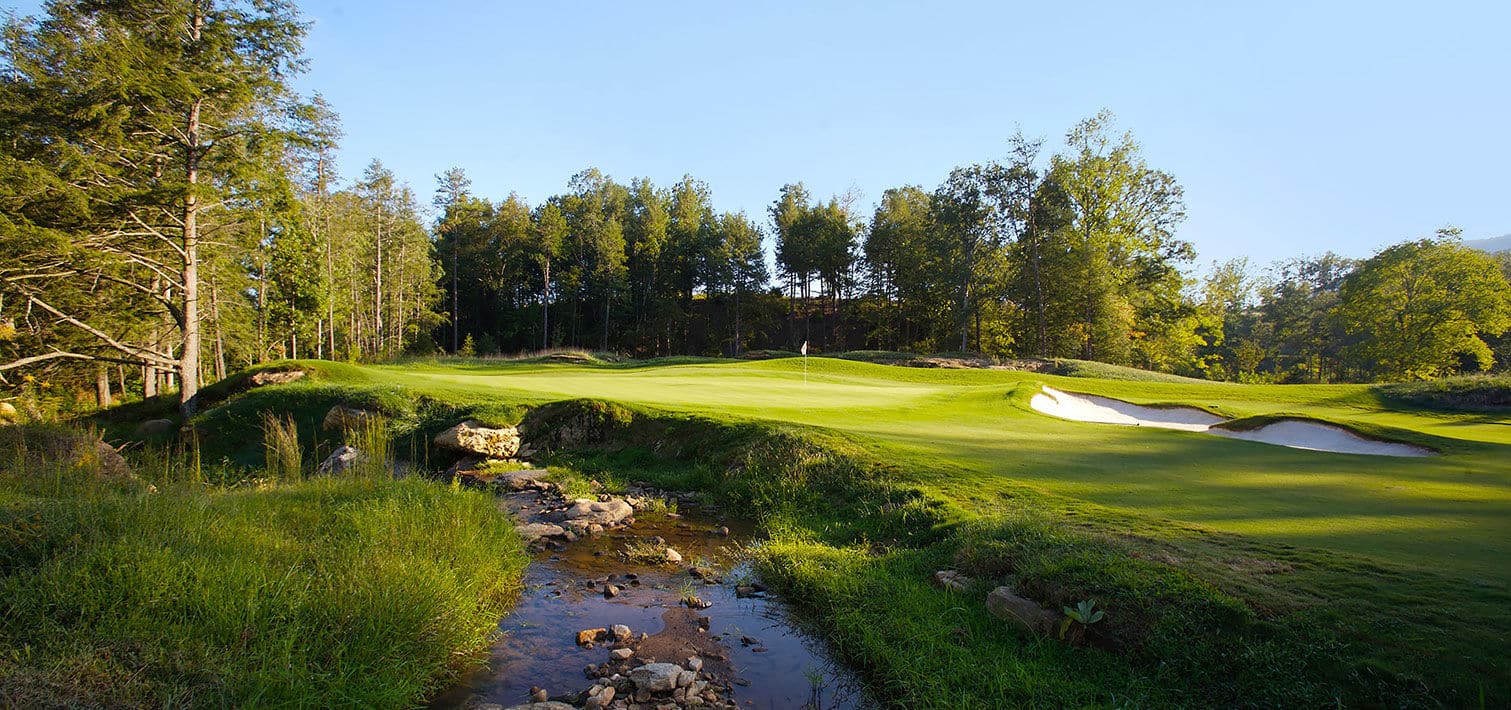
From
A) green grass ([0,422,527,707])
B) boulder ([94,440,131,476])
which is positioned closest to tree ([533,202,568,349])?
boulder ([94,440,131,476])

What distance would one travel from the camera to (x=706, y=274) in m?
53.8

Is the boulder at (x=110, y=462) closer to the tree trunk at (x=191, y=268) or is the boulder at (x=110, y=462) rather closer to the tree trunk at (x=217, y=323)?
the tree trunk at (x=191, y=268)

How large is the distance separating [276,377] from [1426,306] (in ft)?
175

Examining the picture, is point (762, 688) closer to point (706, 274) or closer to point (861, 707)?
point (861, 707)

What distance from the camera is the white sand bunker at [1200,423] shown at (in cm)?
1127

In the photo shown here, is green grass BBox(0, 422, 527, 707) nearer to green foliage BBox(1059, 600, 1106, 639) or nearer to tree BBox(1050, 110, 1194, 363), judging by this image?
green foliage BBox(1059, 600, 1106, 639)

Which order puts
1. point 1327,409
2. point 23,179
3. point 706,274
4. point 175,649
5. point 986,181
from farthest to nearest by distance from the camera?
point 706,274
point 986,181
point 1327,409
point 23,179
point 175,649

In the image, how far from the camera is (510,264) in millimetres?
56750

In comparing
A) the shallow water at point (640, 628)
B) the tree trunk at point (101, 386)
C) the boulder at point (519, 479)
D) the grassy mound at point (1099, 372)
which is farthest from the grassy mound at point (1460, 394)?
the tree trunk at point (101, 386)

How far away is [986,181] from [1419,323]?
2449cm

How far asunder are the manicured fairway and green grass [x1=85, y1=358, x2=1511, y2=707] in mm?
46

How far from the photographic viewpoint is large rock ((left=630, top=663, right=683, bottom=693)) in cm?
461

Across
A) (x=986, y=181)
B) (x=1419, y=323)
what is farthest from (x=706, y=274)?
(x=1419, y=323)

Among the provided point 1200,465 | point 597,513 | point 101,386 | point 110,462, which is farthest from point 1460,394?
point 101,386
